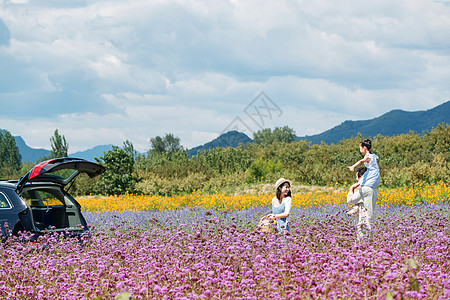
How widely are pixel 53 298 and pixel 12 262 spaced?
1791mm

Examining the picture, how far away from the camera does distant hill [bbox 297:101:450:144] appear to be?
16600 centimetres

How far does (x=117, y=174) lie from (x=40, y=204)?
14625 mm

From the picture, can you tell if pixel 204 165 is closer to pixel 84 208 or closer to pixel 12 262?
pixel 84 208

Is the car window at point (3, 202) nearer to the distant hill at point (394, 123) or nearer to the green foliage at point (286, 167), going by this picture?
the green foliage at point (286, 167)

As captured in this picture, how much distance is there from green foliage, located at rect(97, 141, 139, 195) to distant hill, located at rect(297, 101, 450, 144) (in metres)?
140

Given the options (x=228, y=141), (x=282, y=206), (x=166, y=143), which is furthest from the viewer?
(x=166, y=143)

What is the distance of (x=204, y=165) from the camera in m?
26.5

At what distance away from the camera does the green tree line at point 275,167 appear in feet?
67.0

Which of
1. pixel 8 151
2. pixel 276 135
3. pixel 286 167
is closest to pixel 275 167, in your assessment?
pixel 286 167

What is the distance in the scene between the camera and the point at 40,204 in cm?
825

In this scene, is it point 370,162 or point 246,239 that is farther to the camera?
point 370,162

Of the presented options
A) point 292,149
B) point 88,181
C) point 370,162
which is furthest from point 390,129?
point 370,162

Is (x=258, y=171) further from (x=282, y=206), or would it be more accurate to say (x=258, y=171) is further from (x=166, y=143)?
(x=166, y=143)

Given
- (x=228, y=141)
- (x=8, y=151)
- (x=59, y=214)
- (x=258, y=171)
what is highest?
(x=8, y=151)
